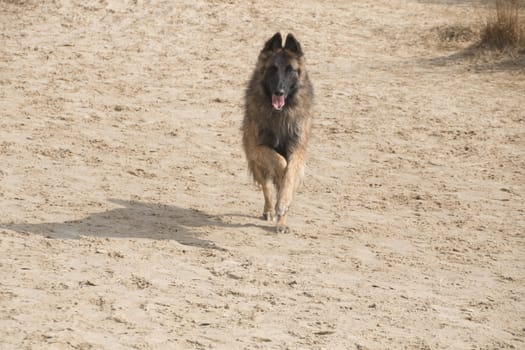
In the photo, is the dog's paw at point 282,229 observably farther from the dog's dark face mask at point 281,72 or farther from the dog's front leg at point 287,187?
the dog's dark face mask at point 281,72

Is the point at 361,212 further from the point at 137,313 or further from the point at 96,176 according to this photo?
the point at 137,313

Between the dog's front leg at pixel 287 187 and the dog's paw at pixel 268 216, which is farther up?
the dog's front leg at pixel 287 187

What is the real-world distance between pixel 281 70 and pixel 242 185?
173 centimetres

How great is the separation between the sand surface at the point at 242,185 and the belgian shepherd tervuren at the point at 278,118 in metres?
0.45

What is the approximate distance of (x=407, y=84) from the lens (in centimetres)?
1336

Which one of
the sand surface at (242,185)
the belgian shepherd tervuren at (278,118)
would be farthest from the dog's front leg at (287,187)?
the sand surface at (242,185)

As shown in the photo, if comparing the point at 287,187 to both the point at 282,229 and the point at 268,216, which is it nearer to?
the point at 282,229

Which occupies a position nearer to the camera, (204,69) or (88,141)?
(88,141)

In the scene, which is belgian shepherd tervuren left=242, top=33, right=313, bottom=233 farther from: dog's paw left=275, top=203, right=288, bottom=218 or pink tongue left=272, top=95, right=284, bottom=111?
dog's paw left=275, top=203, right=288, bottom=218

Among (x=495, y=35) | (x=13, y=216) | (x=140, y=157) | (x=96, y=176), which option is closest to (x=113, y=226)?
(x=13, y=216)

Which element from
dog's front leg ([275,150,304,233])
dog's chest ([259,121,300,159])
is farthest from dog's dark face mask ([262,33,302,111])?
dog's front leg ([275,150,304,233])

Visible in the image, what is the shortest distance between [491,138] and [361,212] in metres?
3.12

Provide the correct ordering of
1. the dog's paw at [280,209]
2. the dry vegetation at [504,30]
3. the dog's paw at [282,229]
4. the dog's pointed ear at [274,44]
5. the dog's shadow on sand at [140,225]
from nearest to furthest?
the dog's shadow on sand at [140,225]
the dog's paw at [280,209]
the dog's paw at [282,229]
the dog's pointed ear at [274,44]
the dry vegetation at [504,30]

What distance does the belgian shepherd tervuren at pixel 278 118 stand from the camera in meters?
8.49
